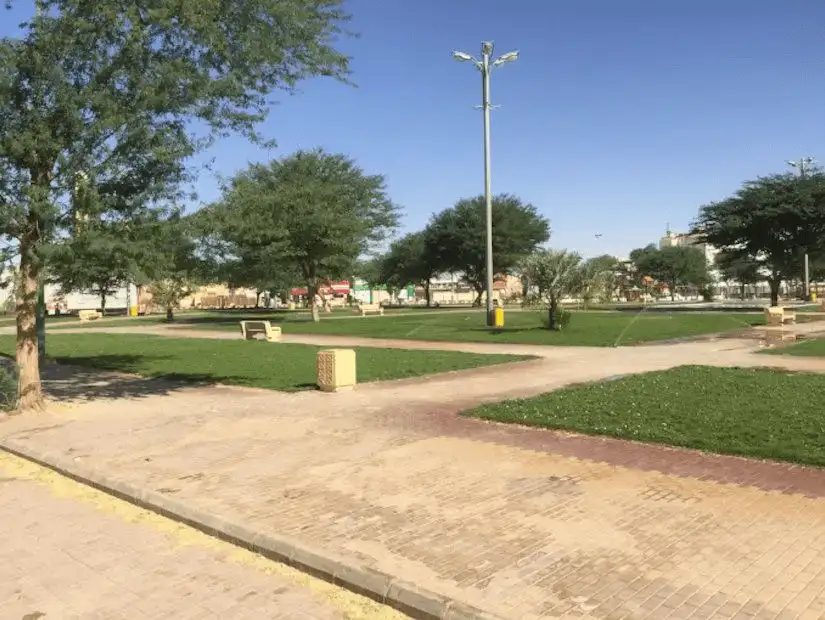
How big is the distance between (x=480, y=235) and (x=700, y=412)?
5516 cm

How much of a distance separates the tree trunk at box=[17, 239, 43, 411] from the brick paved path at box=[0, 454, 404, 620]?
17.3 ft

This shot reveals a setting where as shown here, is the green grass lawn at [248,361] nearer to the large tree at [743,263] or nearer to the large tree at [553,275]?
the large tree at [553,275]

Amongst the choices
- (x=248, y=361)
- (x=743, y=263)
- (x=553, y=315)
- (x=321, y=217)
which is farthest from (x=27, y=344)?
(x=743, y=263)

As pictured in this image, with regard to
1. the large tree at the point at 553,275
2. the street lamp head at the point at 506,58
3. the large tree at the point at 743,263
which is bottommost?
the large tree at the point at 553,275

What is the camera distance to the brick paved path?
415 centimetres

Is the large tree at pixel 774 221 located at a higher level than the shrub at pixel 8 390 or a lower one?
higher

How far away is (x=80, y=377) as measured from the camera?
53.1 ft

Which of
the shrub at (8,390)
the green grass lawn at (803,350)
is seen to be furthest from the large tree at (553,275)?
the shrub at (8,390)

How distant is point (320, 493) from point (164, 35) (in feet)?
25.7

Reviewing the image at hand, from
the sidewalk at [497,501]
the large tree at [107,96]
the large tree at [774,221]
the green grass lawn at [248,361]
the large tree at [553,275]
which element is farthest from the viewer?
the large tree at [774,221]

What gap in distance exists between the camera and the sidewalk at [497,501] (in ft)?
13.5

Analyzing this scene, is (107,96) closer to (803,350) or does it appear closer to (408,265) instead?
(803,350)

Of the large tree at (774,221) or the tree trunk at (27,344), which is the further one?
the large tree at (774,221)

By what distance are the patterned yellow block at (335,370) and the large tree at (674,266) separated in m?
86.8
